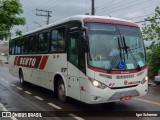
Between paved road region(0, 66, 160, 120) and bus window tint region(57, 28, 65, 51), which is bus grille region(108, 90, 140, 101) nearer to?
paved road region(0, 66, 160, 120)

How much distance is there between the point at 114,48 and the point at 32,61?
6.77m

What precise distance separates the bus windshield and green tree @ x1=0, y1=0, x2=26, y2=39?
4.80 metres

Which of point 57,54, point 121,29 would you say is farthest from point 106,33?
point 57,54

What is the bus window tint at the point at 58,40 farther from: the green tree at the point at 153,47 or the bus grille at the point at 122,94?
the green tree at the point at 153,47

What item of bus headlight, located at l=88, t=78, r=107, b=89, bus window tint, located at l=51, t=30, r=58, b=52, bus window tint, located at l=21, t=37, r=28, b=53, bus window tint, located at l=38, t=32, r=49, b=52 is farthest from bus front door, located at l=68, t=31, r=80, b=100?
bus window tint, located at l=21, t=37, r=28, b=53

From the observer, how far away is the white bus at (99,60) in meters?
9.23

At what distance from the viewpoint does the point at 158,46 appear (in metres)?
24.2

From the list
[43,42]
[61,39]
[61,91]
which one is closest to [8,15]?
[43,42]

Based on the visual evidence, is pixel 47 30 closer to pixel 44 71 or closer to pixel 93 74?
pixel 44 71

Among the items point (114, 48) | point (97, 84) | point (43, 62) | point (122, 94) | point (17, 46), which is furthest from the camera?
point (17, 46)

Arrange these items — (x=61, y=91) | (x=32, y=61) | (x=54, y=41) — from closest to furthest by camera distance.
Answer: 1. (x=61, y=91)
2. (x=54, y=41)
3. (x=32, y=61)

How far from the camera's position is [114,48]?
966 centimetres

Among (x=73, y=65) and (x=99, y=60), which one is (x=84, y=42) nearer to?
(x=99, y=60)

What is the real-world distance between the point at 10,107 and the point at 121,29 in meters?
4.71
